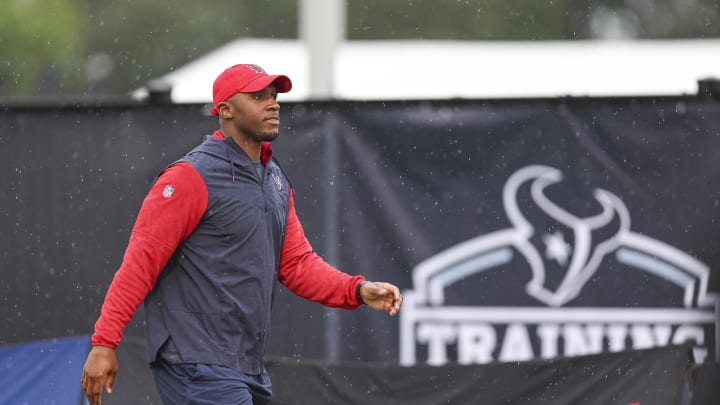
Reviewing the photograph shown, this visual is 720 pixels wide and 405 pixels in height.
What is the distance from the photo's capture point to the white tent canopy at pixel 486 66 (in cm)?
1049

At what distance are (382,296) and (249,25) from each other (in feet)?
109

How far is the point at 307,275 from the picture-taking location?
5.43m

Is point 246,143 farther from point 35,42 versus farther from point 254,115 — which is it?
point 35,42

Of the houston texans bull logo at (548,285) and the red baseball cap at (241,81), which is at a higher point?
the red baseball cap at (241,81)

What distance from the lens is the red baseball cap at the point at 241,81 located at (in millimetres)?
5105

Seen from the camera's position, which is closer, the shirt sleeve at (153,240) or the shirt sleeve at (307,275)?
the shirt sleeve at (153,240)

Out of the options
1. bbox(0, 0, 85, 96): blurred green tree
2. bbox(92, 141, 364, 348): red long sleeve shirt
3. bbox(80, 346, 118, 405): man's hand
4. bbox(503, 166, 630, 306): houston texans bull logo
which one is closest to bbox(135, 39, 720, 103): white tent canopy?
bbox(503, 166, 630, 306): houston texans bull logo

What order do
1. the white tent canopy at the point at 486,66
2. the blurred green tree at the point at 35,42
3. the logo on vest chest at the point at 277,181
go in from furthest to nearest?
the blurred green tree at the point at 35,42 → the white tent canopy at the point at 486,66 → the logo on vest chest at the point at 277,181

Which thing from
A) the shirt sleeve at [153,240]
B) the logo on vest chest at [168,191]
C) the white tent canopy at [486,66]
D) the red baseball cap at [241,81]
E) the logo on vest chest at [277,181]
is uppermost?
the white tent canopy at [486,66]

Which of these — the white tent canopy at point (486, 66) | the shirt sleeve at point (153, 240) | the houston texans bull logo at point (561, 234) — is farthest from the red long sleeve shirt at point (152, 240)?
the white tent canopy at point (486, 66)

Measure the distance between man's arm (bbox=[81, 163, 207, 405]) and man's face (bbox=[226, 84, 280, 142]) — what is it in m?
0.31

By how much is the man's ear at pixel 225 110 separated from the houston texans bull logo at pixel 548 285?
246 centimetres

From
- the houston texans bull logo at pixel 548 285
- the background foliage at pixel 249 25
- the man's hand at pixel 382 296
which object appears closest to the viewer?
the man's hand at pixel 382 296

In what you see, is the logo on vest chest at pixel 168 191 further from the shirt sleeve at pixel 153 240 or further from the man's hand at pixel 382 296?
the man's hand at pixel 382 296
